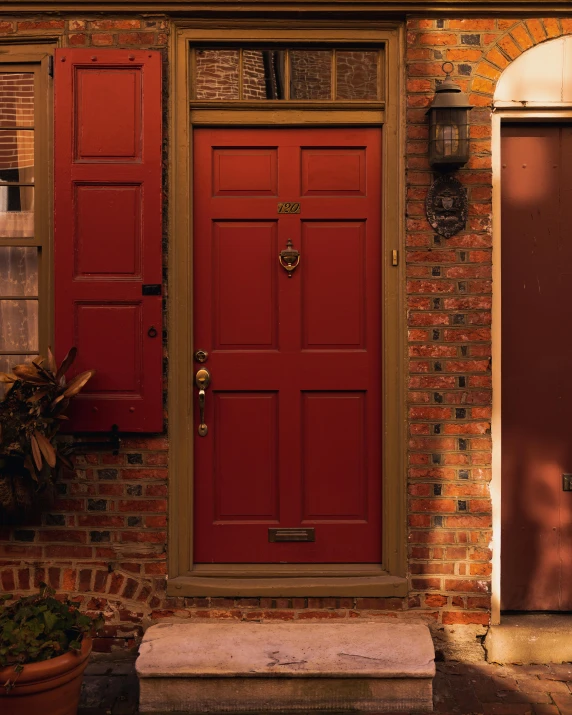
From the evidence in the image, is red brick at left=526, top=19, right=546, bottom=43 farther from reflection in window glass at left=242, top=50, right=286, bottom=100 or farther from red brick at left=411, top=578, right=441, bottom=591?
red brick at left=411, top=578, right=441, bottom=591

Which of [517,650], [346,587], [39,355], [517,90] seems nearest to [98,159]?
[39,355]

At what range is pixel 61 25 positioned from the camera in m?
3.90

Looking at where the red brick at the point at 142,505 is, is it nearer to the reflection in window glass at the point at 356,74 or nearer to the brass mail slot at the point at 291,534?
the brass mail slot at the point at 291,534

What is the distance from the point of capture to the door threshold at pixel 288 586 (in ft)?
12.8

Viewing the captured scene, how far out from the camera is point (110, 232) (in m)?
3.87

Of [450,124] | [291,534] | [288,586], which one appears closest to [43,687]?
[288,586]

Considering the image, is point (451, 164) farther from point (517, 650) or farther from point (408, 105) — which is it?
point (517, 650)

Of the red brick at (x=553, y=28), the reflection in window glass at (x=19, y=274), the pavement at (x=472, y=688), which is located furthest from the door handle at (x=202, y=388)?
the red brick at (x=553, y=28)

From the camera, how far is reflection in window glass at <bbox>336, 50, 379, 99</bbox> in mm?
3998

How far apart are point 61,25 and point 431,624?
11.9 ft

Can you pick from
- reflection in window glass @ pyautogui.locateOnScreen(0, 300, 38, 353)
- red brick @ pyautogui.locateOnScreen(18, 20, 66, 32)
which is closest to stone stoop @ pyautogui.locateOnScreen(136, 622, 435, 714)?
reflection in window glass @ pyautogui.locateOnScreen(0, 300, 38, 353)

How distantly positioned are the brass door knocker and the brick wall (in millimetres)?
588

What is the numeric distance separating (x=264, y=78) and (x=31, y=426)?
2.14 meters

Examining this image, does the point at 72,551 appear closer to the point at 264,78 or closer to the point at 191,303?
the point at 191,303
